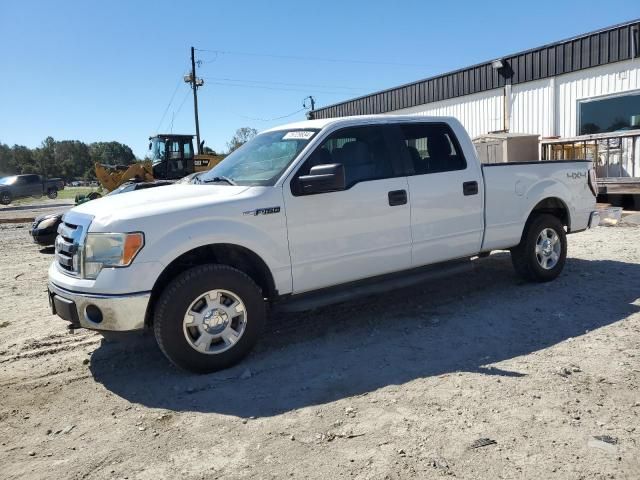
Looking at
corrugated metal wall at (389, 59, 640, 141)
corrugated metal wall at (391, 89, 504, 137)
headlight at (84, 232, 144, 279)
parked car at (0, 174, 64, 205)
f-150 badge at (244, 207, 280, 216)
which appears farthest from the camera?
parked car at (0, 174, 64, 205)

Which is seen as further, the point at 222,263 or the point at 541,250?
the point at 541,250

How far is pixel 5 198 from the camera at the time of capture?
3116 centimetres

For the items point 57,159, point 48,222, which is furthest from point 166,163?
point 57,159

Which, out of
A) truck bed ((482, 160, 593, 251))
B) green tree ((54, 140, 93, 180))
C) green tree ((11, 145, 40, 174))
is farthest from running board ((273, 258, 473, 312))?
green tree ((54, 140, 93, 180))

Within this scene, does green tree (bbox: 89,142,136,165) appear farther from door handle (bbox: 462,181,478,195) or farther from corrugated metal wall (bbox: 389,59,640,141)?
door handle (bbox: 462,181,478,195)

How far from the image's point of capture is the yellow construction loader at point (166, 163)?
22641mm

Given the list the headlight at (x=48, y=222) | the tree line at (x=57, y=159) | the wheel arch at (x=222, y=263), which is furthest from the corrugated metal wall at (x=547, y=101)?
the tree line at (x=57, y=159)

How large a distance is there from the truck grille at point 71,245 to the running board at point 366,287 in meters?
1.56

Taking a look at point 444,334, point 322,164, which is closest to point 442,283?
point 444,334

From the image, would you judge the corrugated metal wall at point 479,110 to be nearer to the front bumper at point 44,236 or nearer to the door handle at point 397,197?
the front bumper at point 44,236

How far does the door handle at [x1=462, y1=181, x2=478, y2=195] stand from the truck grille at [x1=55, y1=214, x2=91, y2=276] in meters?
3.50

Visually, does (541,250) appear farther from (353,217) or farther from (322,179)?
(322,179)

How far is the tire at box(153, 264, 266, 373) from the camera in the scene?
A: 3785mm

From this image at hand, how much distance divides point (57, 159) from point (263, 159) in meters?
111
